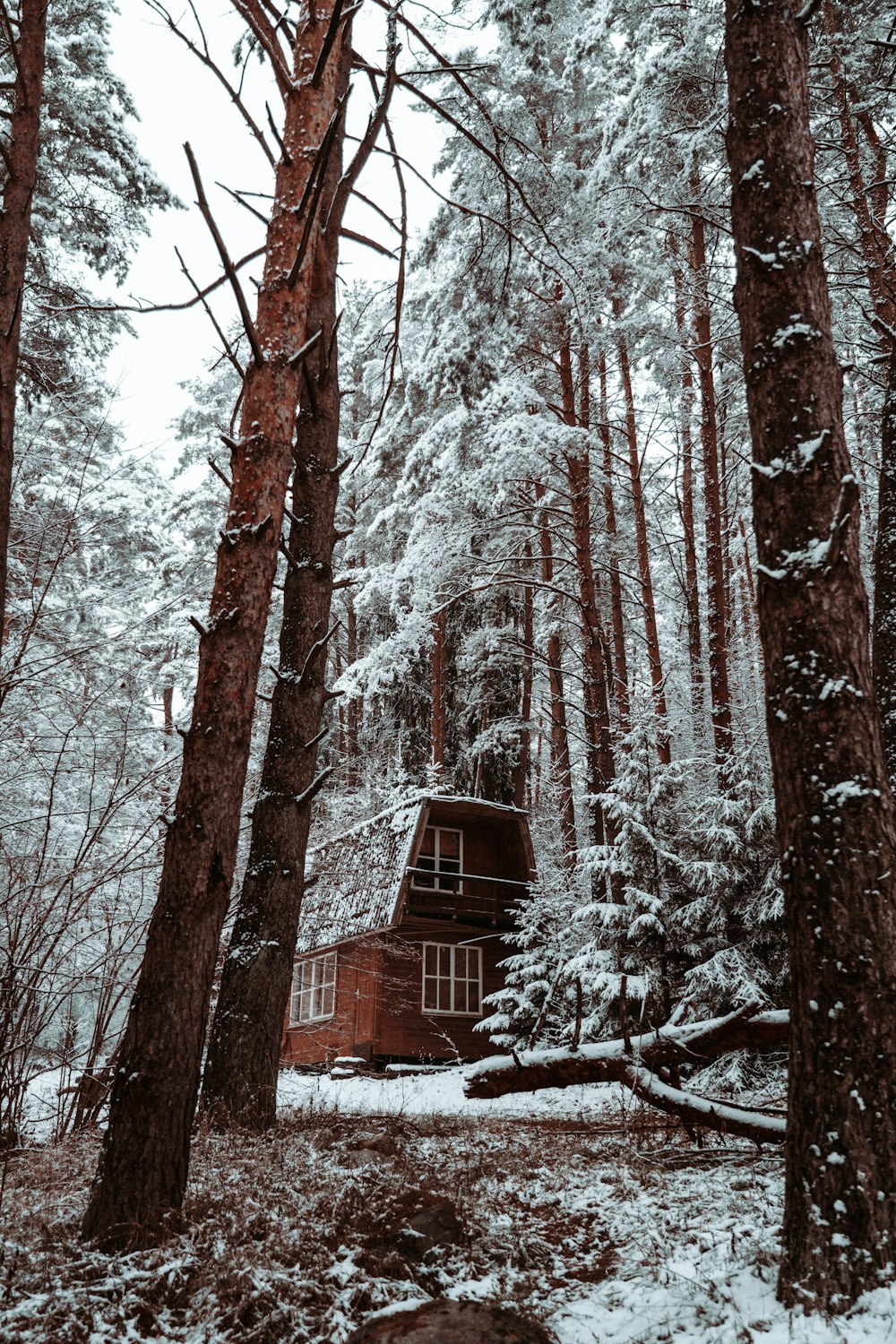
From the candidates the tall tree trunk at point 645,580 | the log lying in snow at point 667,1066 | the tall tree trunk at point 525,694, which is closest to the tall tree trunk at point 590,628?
the tall tree trunk at point 645,580

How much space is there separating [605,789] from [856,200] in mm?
9227

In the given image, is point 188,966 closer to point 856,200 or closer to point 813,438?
point 813,438

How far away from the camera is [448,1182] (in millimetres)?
4812

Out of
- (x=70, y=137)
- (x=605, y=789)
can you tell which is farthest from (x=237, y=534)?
(x=605, y=789)

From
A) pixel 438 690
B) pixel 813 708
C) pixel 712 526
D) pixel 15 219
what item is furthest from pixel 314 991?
pixel 813 708

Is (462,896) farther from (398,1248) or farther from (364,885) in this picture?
(398,1248)

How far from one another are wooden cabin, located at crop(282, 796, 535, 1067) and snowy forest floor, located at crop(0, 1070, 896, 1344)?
410 inches

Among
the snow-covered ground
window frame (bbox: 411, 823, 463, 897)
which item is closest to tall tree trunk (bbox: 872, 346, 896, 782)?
the snow-covered ground

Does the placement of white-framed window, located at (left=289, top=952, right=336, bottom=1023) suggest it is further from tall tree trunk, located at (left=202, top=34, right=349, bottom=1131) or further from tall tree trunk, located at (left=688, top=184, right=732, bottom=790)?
tall tree trunk, located at (left=202, top=34, right=349, bottom=1131)

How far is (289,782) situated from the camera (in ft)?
21.6

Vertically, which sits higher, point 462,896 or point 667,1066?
point 462,896

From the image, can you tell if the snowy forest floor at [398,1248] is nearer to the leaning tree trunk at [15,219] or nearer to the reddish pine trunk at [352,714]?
the leaning tree trunk at [15,219]

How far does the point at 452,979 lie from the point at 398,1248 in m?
15.5

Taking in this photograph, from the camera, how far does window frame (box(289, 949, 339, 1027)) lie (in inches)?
734
